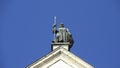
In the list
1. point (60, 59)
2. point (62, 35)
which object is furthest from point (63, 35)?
point (60, 59)

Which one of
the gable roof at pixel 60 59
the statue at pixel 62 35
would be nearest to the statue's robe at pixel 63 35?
the statue at pixel 62 35

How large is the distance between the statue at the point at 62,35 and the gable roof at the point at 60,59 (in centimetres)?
113

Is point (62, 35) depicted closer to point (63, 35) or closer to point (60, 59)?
point (63, 35)

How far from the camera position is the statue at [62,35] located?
3597 cm

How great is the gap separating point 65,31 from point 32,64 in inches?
135

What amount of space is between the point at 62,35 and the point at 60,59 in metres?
2.05

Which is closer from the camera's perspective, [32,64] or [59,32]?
[32,64]

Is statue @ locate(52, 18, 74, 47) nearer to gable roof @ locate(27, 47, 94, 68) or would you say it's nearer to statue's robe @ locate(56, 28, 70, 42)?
statue's robe @ locate(56, 28, 70, 42)

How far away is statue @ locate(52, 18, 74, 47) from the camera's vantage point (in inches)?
1416

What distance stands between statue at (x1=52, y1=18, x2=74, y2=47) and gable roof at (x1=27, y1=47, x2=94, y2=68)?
1.13 m

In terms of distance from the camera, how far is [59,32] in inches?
1441

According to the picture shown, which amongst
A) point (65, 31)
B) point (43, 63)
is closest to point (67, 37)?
point (65, 31)

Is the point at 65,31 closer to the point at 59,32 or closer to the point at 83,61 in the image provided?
the point at 59,32

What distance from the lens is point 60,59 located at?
114 feet
